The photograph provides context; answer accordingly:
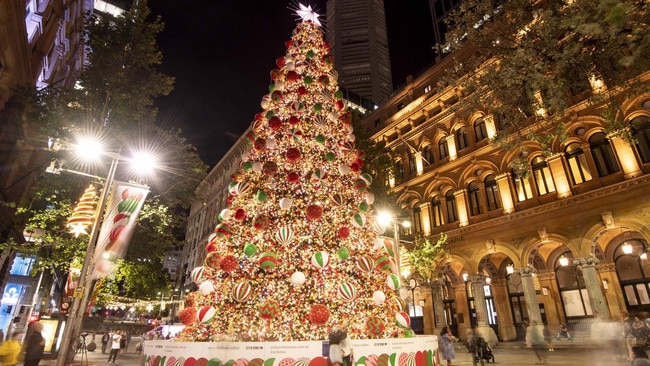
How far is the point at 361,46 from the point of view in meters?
102

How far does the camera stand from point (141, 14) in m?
13.6

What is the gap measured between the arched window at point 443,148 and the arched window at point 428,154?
0.78 metres

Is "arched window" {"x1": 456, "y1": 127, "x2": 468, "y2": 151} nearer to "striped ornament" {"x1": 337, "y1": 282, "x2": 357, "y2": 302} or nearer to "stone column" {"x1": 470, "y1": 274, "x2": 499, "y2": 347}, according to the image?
"stone column" {"x1": 470, "y1": 274, "x2": 499, "y2": 347}

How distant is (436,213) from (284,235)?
19.3 metres

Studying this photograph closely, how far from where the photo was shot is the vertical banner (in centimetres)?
728

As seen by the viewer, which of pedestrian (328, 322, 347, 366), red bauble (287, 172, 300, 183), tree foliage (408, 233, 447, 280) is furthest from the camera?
tree foliage (408, 233, 447, 280)

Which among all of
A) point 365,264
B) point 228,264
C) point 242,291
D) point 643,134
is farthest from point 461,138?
point 242,291

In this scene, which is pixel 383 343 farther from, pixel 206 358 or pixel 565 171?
pixel 565 171

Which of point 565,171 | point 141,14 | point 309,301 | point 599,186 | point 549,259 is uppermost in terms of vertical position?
point 141,14

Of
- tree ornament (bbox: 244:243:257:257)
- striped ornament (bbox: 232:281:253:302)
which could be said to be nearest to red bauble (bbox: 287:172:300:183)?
tree ornament (bbox: 244:243:257:257)

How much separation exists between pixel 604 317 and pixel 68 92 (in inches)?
979


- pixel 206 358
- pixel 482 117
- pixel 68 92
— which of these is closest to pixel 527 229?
pixel 482 117

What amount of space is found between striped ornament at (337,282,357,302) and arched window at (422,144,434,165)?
20.2 m

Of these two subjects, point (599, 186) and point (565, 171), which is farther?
point (565, 171)
